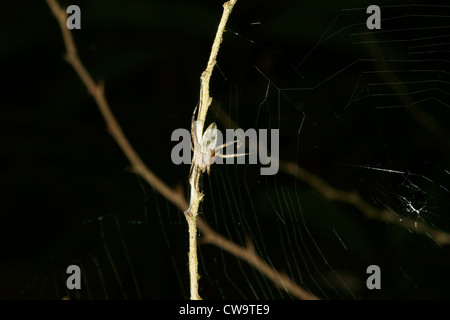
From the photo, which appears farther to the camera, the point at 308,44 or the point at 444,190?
the point at 308,44

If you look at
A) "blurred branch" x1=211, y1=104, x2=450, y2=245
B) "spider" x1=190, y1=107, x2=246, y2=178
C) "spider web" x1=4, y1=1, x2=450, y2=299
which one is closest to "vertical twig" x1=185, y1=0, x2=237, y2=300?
"spider" x1=190, y1=107, x2=246, y2=178

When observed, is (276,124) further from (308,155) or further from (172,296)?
(172,296)

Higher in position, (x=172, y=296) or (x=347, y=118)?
(x=347, y=118)

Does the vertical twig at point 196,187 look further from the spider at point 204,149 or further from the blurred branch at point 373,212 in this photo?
the blurred branch at point 373,212

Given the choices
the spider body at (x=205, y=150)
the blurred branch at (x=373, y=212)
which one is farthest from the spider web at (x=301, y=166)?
the spider body at (x=205, y=150)

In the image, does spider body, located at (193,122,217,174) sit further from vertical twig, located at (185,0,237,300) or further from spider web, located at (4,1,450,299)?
spider web, located at (4,1,450,299)

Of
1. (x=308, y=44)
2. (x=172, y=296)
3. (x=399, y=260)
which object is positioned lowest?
(x=172, y=296)

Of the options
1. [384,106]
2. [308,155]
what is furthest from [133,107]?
[384,106]

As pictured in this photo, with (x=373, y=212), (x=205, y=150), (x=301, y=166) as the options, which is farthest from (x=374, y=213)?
(x=205, y=150)
